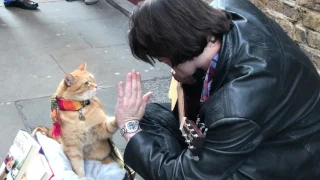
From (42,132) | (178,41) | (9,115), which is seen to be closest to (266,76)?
(178,41)

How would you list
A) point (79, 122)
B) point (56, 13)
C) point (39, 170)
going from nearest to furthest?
point (39, 170), point (79, 122), point (56, 13)

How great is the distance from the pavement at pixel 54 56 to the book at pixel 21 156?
2.86 ft

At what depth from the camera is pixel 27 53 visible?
5.53 metres

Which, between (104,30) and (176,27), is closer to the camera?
(176,27)

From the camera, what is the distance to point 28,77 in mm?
4895

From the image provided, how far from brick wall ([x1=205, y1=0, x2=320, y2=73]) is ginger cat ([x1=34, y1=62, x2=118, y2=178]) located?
5.10 ft

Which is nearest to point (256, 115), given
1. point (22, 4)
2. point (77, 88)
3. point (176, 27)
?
point (176, 27)

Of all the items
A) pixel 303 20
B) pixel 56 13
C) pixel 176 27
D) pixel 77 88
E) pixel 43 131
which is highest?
pixel 176 27

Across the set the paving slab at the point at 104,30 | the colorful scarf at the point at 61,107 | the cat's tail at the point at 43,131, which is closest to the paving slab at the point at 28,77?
the paving slab at the point at 104,30

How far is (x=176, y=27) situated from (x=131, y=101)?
45 centimetres

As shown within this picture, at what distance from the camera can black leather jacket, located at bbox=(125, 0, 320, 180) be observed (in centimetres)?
176

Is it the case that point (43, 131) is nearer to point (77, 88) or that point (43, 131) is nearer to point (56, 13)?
point (77, 88)

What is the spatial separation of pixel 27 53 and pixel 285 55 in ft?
13.7

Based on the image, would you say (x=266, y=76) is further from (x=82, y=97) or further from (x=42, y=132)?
(x=42, y=132)
